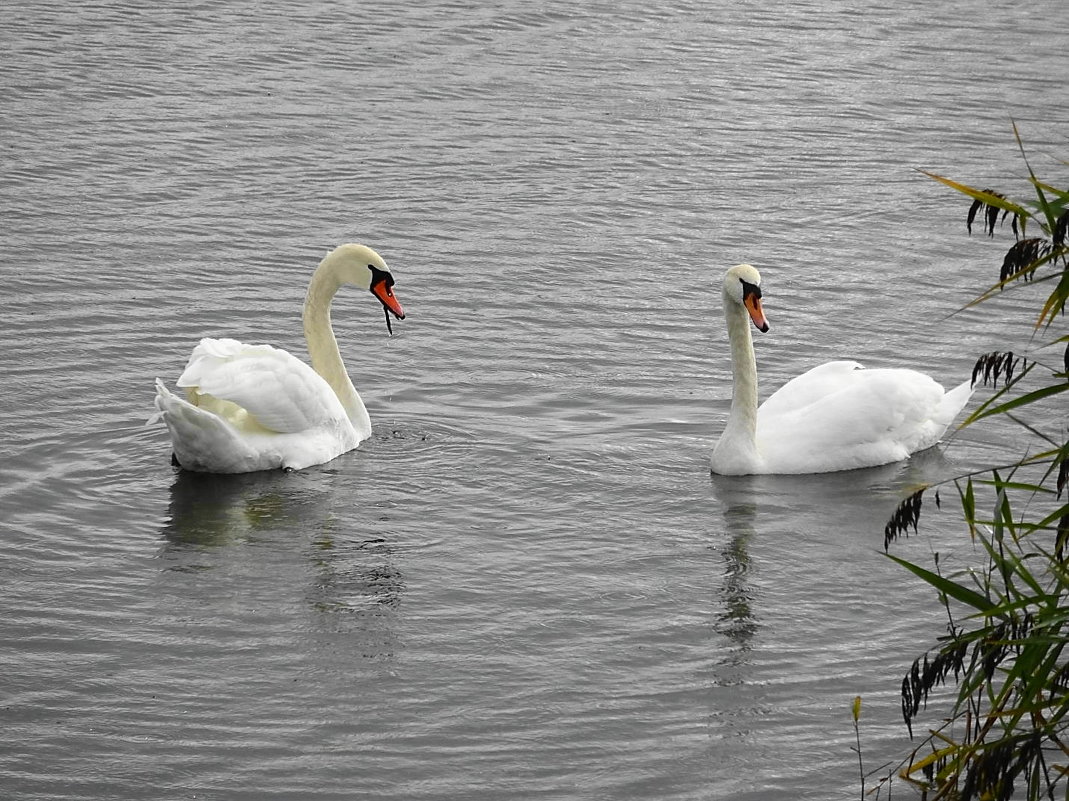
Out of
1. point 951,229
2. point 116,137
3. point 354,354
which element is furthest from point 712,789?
point 116,137

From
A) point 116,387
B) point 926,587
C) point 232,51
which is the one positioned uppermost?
point 232,51

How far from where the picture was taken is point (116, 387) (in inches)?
389

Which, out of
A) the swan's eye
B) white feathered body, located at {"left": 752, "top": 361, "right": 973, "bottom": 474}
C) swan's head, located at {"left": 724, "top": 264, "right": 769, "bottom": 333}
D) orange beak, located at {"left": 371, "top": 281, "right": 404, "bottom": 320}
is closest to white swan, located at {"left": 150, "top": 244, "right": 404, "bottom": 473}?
orange beak, located at {"left": 371, "top": 281, "right": 404, "bottom": 320}

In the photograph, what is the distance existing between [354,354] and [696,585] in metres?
3.79

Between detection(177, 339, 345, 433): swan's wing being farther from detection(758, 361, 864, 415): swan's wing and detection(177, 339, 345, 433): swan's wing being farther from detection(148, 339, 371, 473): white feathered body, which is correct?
detection(758, 361, 864, 415): swan's wing

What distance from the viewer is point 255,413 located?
909 centimetres

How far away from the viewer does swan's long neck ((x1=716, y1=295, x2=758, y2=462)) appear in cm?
924

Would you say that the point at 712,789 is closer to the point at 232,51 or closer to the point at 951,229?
the point at 951,229

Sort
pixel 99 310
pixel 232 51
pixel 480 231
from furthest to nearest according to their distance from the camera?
pixel 232 51 < pixel 480 231 < pixel 99 310

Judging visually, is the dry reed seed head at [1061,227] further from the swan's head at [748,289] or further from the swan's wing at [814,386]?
the swan's wing at [814,386]

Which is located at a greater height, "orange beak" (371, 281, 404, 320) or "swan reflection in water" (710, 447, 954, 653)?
"orange beak" (371, 281, 404, 320)

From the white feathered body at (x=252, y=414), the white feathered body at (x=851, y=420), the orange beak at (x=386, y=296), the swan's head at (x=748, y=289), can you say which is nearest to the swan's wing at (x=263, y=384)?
the white feathered body at (x=252, y=414)

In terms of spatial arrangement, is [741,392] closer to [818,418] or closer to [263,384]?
[818,418]

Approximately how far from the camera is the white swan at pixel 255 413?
8805 millimetres
